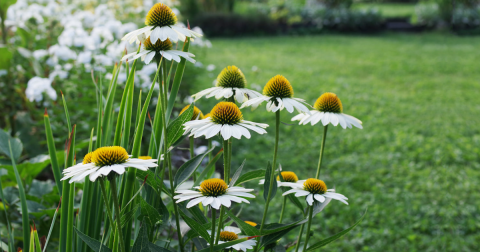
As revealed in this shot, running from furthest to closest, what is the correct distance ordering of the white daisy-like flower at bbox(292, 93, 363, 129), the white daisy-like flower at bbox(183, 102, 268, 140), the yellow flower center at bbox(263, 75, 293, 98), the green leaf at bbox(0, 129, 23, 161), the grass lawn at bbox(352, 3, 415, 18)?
the grass lawn at bbox(352, 3, 415, 18) → the green leaf at bbox(0, 129, 23, 161) → the white daisy-like flower at bbox(292, 93, 363, 129) → the yellow flower center at bbox(263, 75, 293, 98) → the white daisy-like flower at bbox(183, 102, 268, 140)

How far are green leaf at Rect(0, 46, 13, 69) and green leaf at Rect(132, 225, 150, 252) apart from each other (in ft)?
7.17

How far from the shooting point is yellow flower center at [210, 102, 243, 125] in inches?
34.2

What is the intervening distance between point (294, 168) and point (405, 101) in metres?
2.28

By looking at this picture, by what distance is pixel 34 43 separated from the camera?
3.36 meters

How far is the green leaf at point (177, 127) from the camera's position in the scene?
94 centimetres

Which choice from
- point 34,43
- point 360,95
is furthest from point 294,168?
point 34,43

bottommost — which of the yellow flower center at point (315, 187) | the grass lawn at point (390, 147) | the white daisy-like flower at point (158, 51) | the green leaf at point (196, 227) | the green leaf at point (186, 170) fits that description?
the grass lawn at point (390, 147)

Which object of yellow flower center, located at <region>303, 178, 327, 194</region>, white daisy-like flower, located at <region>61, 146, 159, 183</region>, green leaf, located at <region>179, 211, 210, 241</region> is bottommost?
green leaf, located at <region>179, 211, 210, 241</region>

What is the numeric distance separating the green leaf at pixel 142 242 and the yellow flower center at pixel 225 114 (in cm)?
29

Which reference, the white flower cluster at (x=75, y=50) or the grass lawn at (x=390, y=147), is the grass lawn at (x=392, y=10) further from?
the white flower cluster at (x=75, y=50)

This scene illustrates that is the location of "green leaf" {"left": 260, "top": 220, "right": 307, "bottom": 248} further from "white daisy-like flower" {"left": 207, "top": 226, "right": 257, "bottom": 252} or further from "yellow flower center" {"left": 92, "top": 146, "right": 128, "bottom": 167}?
"yellow flower center" {"left": 92, "top": 146, "right": 128, "bottom": 167}

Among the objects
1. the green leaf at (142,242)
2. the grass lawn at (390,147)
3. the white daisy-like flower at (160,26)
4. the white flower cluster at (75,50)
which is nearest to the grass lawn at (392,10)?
the grass lawn at (390,147)

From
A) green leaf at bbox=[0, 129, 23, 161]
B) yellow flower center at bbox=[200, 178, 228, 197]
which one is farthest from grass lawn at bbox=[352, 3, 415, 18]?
yellow flower center at bbox=[200, 178, 228, 197]

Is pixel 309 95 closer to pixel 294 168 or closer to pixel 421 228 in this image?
pixel 294 168
